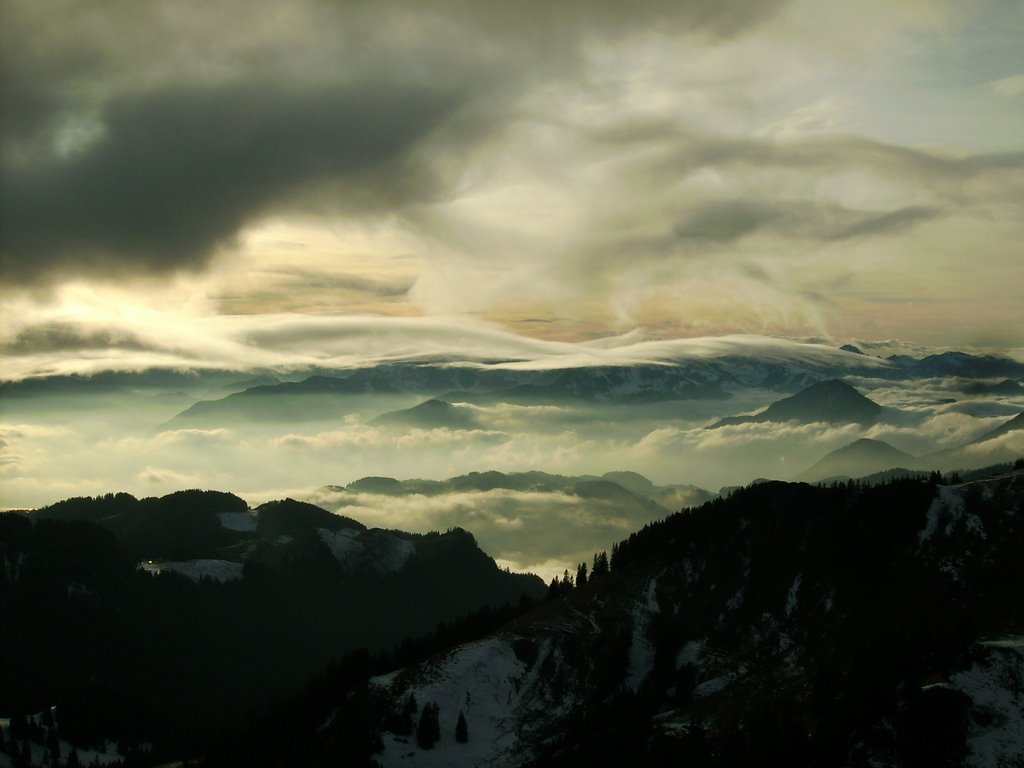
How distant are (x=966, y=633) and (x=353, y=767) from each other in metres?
140

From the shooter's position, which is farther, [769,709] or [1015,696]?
[769,709]

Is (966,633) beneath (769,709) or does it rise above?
above

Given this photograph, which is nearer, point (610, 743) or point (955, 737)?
point (955, 737)

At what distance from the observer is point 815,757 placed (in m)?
172

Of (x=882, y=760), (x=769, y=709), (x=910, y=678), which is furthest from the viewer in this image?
(x=769, y=709)

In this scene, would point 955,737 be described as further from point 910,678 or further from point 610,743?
point 610,743

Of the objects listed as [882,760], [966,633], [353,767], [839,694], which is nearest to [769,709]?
[839,694]

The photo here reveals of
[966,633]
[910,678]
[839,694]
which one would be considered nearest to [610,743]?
[839,694]

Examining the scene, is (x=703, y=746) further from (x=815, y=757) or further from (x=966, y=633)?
(x=966, y=633)

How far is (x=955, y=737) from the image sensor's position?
556 feet

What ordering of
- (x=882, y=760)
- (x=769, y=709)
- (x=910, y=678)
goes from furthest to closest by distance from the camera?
(x=769, y=709)
(x=910, y=678)
(x=882, y=760)

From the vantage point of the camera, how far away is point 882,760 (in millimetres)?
169125

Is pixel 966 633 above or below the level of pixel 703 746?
above

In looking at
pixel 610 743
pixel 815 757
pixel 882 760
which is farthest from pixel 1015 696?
pixel 610 743
